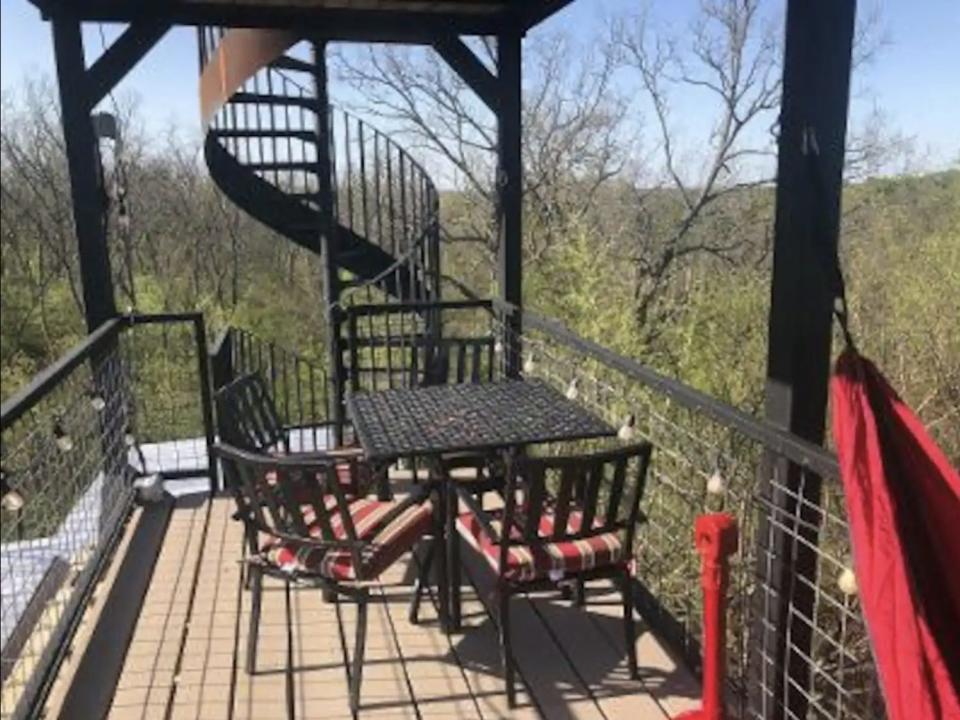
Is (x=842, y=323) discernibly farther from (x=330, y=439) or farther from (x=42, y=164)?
(x=330, y=439)

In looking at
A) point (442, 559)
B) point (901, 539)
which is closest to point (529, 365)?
point (442, 559)

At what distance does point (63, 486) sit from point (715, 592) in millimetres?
1940

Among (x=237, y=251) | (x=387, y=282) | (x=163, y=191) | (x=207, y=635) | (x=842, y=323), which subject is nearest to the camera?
(x=842, y=323)

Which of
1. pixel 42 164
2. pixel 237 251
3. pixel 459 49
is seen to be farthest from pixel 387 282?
pixel 237 251

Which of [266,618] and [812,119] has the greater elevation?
[812,119]

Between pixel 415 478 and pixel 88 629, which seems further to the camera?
pixel 415 478

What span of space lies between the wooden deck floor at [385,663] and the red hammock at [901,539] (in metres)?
1.01

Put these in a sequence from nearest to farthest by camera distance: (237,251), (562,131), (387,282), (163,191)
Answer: (387,282), (163,191), (562,131), (237,251)

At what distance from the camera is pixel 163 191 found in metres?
12.4

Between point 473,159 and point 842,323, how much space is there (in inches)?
561

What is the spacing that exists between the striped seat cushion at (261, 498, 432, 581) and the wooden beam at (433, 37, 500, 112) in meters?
2.32

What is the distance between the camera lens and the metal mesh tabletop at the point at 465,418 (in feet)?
8.15

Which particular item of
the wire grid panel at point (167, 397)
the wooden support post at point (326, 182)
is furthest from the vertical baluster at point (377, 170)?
the wire grid panel at point (167, 397)

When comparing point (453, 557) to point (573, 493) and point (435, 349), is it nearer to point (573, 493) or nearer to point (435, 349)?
point (573, 493)
